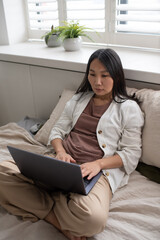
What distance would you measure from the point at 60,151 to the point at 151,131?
0.40 metres

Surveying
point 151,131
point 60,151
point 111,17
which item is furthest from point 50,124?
point 111,17

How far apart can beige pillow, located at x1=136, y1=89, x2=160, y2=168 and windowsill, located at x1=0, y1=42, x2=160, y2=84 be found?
13 cm

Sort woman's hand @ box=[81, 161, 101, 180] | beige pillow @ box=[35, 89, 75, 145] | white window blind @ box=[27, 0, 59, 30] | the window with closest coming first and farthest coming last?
woman's hand @ box=[81, 161, 101, 180], beige pillow @ box=[35, 89, 75, 145], the window, white window blind @ box=[27, 0, 59, 30]

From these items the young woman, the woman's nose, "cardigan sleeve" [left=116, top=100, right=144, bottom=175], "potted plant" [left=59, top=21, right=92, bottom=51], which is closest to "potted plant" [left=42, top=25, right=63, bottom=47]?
"potted plant" [left=59, top=21, right=92, bottom=51]

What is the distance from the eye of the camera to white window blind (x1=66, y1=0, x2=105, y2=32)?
5.30 feet

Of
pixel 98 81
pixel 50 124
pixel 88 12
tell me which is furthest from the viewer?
pixel 88 12

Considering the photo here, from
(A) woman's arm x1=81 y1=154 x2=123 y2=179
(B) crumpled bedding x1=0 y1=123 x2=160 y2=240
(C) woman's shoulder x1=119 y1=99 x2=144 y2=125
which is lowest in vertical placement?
(B) crumpled bedding x1=0 y1=123 x2=160 y2=240

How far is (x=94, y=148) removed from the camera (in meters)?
1.06

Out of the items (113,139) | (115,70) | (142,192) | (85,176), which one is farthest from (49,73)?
(142,192)

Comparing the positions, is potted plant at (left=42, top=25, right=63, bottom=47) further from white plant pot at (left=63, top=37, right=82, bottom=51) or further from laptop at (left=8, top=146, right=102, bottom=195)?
laptop at (left=8, top=146, right=102, bottom=195)

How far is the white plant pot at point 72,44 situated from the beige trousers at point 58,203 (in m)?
0.93

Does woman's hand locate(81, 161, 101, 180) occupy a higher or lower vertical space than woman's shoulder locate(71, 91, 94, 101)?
lower

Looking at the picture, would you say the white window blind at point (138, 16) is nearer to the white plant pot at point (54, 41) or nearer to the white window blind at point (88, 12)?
the white window blind at point (88, 12)

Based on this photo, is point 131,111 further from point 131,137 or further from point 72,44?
point 72,44
